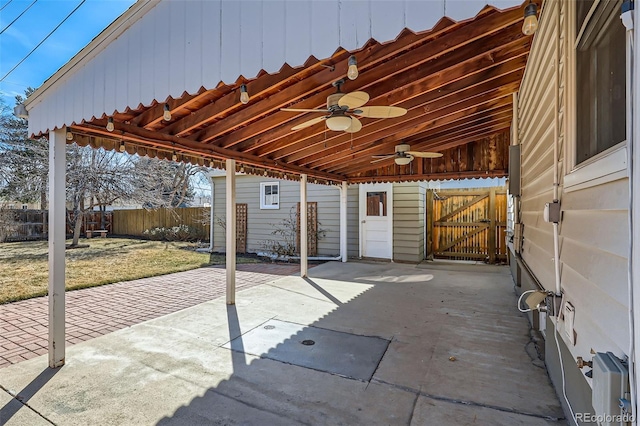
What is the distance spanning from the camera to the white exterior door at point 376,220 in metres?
9.10

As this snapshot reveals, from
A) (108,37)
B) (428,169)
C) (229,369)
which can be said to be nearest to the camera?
(108,37)

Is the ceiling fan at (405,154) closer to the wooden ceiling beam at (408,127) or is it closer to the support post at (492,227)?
the wooden ceiling beam at (408,127)

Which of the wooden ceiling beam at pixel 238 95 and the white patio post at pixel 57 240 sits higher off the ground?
the wooden ceiling beam at pixel 238 95

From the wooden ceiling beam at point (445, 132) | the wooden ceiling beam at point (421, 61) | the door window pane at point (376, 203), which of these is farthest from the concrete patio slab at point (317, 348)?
the door window pane at point (376, 203)

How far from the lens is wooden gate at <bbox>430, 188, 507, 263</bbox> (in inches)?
338

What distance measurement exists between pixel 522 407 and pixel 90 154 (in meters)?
13.5

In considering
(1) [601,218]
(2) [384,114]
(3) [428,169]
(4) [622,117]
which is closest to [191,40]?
(2) [384,114]

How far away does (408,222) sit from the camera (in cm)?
891

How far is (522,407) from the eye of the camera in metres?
2.31

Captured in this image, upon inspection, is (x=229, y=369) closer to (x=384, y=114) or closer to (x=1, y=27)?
(x=384, y=114)

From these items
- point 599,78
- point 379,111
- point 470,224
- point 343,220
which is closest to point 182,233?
point 343,220

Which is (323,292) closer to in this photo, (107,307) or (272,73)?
(107,307)

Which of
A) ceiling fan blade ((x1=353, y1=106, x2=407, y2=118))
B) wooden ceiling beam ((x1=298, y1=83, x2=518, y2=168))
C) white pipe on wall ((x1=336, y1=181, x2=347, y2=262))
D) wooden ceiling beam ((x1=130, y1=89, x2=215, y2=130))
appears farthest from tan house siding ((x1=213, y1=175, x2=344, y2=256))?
wooden ceiling beam ((x1=130, y1=89, x2=215, y2=130))

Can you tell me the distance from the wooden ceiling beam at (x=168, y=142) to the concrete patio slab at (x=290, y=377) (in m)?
2.19
